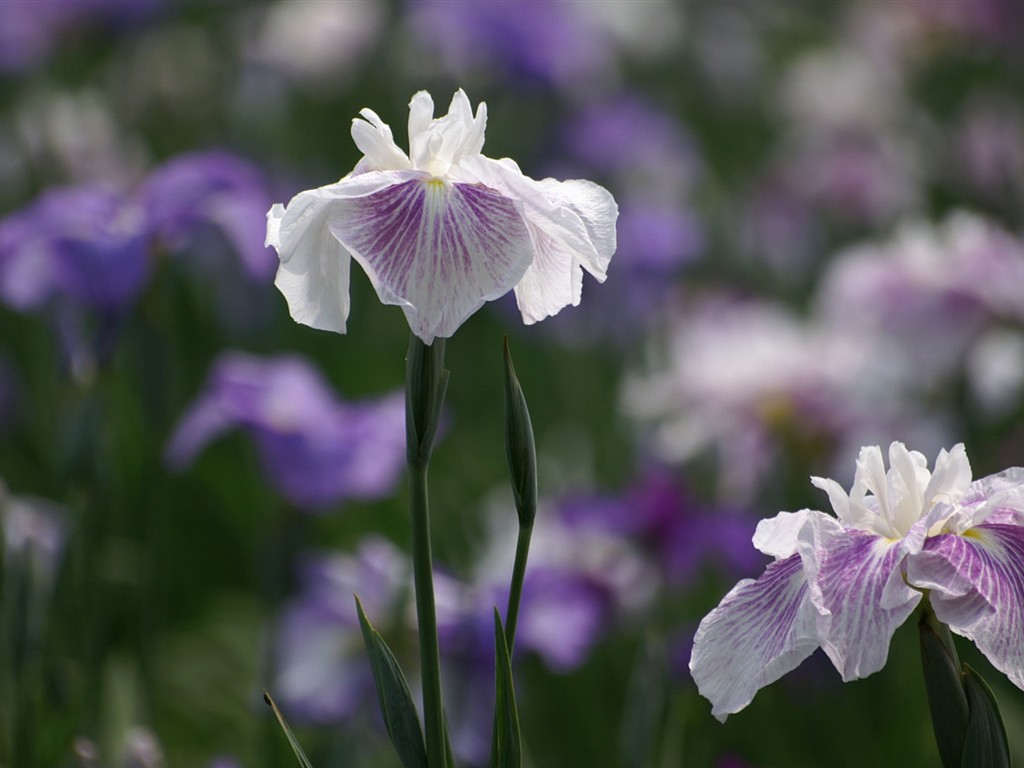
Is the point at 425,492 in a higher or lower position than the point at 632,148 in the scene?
higher

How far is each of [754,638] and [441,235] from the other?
0.89 feet

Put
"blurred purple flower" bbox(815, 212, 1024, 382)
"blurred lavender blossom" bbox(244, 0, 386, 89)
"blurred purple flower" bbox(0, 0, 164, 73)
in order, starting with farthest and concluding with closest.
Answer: "blurred lavender blossom" bbox(244, 0, 386, 89) < "blurred purple flower" bbox(0, 0, 164, 73) < "blurred purple flower" bbox(815, 212, 1024, 382)

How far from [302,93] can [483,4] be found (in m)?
1.00

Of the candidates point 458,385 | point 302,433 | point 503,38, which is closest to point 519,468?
point 302,433

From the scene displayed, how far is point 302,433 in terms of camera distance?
1275mm

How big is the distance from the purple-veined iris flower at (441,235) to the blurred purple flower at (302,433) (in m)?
0.56

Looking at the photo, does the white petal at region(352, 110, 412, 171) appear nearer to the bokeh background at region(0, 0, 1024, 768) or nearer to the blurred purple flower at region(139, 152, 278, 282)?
the bokeh background at region(0, 0, 1024, 768)

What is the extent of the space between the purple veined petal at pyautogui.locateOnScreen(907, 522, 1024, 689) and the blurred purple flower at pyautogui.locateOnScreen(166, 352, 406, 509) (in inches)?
26.6

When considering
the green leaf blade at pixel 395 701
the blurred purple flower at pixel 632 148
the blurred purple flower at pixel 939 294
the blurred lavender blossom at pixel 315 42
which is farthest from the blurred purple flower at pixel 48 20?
the green leaf blade at pixel 395 701

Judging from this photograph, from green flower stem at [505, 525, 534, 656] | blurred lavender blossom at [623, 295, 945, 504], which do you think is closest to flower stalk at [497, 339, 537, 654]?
green flower stem at [505, 525, 534, 656]

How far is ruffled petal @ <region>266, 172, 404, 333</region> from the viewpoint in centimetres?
64

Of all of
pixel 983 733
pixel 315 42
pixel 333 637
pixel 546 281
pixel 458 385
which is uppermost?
pixel 546 281

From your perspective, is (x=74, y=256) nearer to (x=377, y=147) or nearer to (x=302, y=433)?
(x=302, y=433)

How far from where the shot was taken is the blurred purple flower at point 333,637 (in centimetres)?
127
